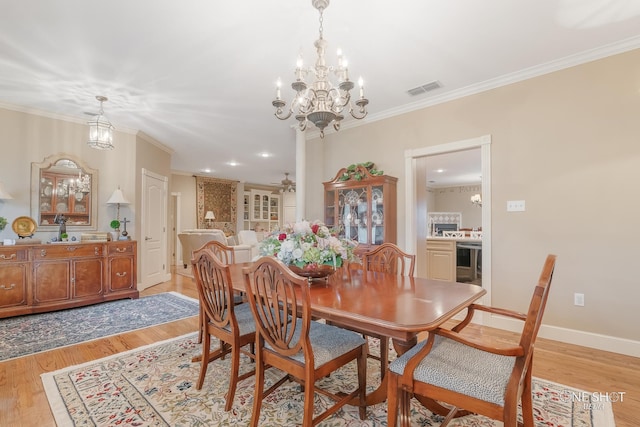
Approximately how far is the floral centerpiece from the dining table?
0.14m

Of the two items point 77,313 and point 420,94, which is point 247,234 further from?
point 420,94

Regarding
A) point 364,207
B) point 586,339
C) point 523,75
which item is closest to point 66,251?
point 364,207

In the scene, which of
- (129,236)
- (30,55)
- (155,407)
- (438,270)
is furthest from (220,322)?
(438,270)

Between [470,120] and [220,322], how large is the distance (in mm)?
3260

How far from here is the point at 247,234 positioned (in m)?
7.19

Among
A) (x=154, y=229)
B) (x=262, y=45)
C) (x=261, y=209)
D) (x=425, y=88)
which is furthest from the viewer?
(x=261, y=209)

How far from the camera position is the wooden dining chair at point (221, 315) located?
1.79 metres

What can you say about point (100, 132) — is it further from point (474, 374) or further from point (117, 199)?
point (474, 374)

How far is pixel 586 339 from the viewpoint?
2.70m

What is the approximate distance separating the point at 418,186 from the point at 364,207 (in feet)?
2.52

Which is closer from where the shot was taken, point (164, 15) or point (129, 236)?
point (164, 15)

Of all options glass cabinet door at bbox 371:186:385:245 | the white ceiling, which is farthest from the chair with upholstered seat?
the white ceiling

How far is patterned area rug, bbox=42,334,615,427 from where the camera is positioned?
171 cm

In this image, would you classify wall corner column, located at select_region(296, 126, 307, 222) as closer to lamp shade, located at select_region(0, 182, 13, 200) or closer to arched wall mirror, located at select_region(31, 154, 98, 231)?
arched wall mirror, located at select_region(31, 154, 98, 231)
